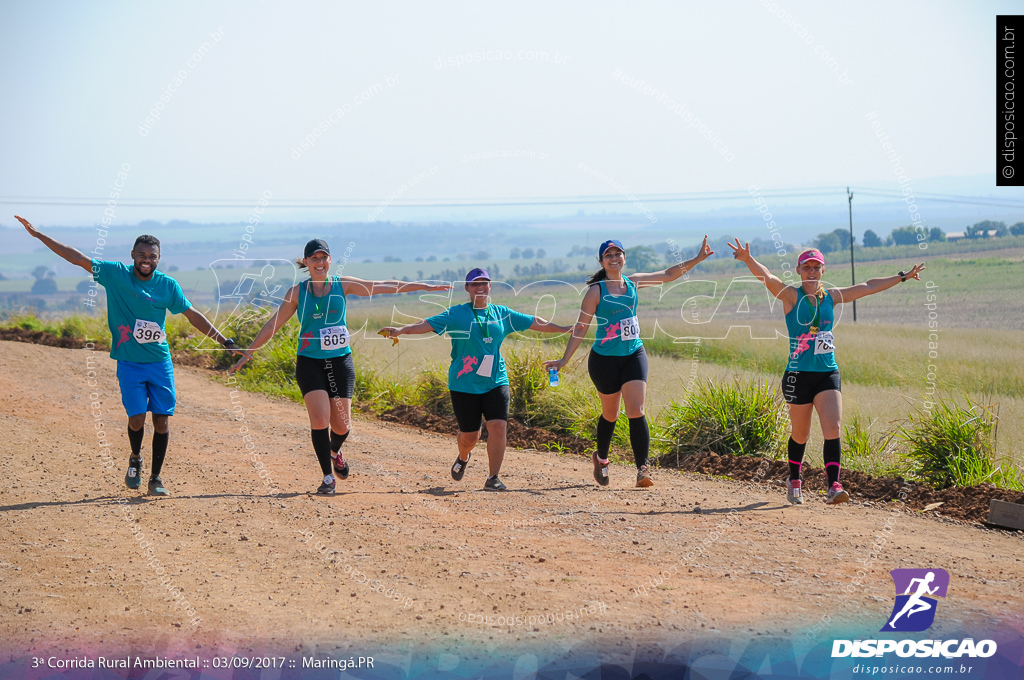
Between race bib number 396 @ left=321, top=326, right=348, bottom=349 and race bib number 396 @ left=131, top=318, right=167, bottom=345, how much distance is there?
4.49 ft

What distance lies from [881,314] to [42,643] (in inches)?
1558

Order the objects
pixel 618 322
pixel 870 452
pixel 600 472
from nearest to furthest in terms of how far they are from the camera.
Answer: pixel 618 322 < pixel 600 472 < pixel 870 452

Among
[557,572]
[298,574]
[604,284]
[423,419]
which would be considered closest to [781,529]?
[557,572]

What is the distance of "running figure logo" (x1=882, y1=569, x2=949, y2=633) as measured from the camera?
200 inches

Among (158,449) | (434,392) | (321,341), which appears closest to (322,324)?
(321,341)

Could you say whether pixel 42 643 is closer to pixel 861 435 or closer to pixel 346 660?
pixel 346 660

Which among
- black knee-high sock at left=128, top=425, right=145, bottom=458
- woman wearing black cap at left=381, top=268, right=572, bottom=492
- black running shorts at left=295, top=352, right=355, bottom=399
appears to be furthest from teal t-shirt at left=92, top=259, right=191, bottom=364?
woman wearing black cap at left=381, top=268, right=572, bottom=492

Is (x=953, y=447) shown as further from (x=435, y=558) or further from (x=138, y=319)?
(x=138, y=319)

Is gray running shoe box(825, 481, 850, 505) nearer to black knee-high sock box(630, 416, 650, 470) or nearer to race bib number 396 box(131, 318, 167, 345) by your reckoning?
black knee-high sock box(630, 416, 650, 470)

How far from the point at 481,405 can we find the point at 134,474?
321 centimetres

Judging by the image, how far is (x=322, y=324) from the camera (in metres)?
7.72

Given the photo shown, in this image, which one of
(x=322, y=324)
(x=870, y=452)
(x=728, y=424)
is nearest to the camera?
(x=322, y=324)

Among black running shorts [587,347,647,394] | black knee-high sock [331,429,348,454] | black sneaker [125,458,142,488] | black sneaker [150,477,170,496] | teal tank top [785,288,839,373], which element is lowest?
black sneaker [150,477,170,496]

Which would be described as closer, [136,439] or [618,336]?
[136,439]
